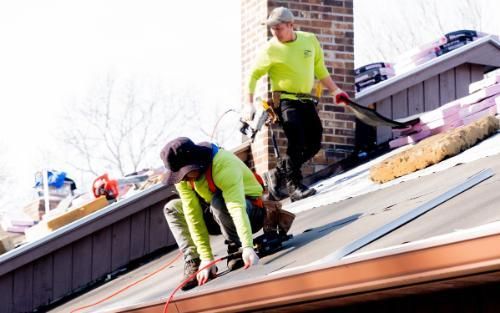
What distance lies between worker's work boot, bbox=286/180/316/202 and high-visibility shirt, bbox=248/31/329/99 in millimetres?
876

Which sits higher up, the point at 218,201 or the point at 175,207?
the point at 218,201

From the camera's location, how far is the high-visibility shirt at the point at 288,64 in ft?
34.3

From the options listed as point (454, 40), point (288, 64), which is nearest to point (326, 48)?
point (454, 40)

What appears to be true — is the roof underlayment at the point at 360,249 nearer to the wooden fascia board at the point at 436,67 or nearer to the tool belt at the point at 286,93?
the tool belt at the point at 286,93

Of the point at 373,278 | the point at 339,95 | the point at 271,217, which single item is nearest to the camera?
the point at 373,278

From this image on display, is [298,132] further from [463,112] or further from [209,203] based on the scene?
[209,203]

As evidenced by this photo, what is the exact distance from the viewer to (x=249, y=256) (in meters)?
7.73

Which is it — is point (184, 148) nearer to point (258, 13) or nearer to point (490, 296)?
point (490, 296)

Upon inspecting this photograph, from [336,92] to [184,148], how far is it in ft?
10.7

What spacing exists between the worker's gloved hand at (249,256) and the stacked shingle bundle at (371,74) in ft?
18.2

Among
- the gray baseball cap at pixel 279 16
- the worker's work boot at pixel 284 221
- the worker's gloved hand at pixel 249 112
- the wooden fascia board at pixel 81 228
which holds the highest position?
the gray baseball cap at pixel 279 16

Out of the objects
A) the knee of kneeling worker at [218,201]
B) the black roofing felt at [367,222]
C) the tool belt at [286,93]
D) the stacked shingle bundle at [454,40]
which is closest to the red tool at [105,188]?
the black roofing felt at [367,222]

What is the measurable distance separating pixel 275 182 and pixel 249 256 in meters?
3.28

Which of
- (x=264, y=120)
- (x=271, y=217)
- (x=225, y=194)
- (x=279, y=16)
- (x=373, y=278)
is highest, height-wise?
(x=279, y=16)
